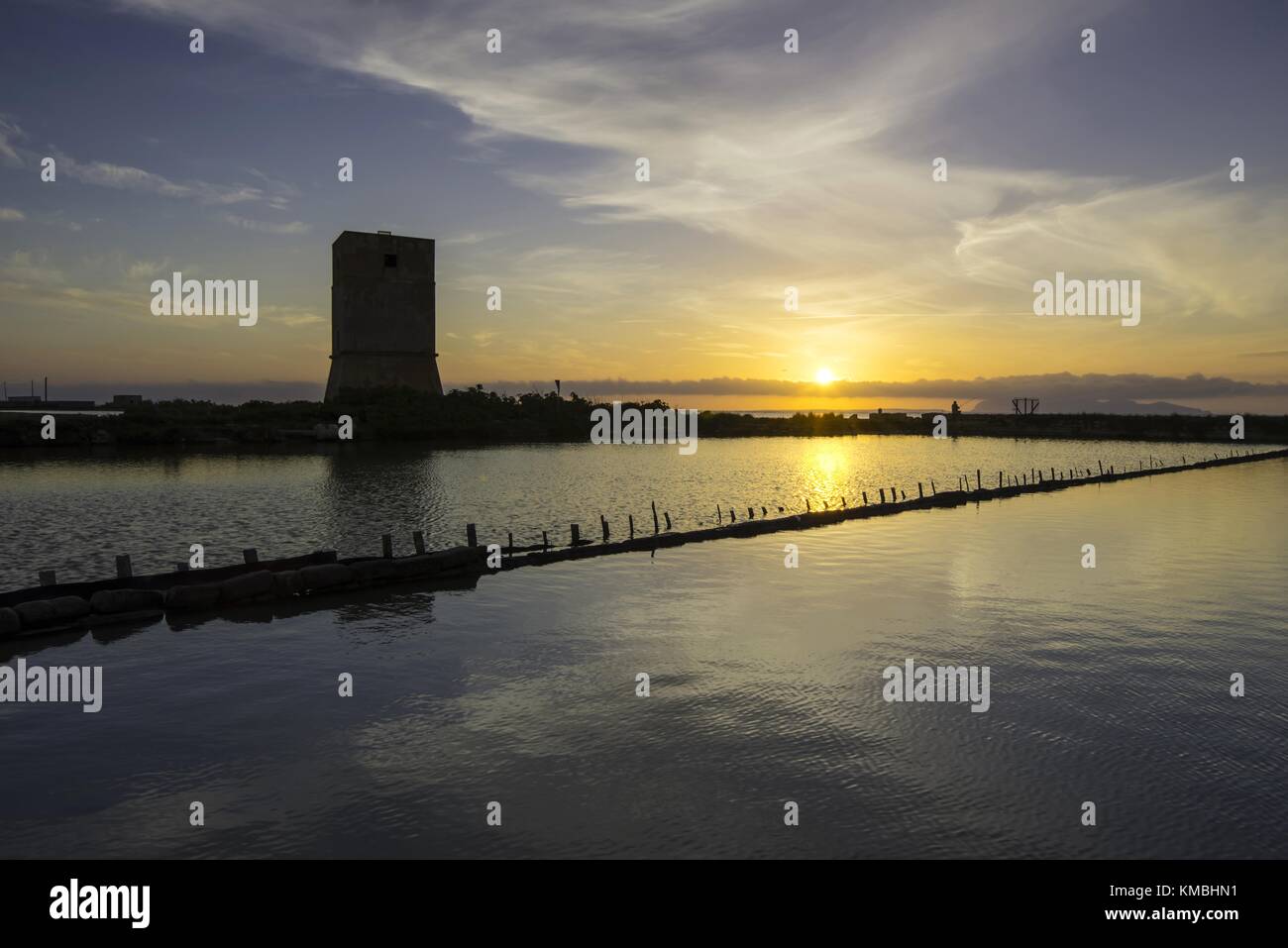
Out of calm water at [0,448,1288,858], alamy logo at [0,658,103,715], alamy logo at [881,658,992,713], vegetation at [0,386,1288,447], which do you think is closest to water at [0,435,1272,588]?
vegetation at [0,386,1288,447]

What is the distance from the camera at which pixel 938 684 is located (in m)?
14.7

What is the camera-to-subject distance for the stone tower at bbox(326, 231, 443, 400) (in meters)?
79.2

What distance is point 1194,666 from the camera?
52.0 feet

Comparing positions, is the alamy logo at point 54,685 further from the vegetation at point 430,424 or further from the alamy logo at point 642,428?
the alamy logo at point 642,428

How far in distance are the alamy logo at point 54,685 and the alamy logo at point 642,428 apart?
357 ft
